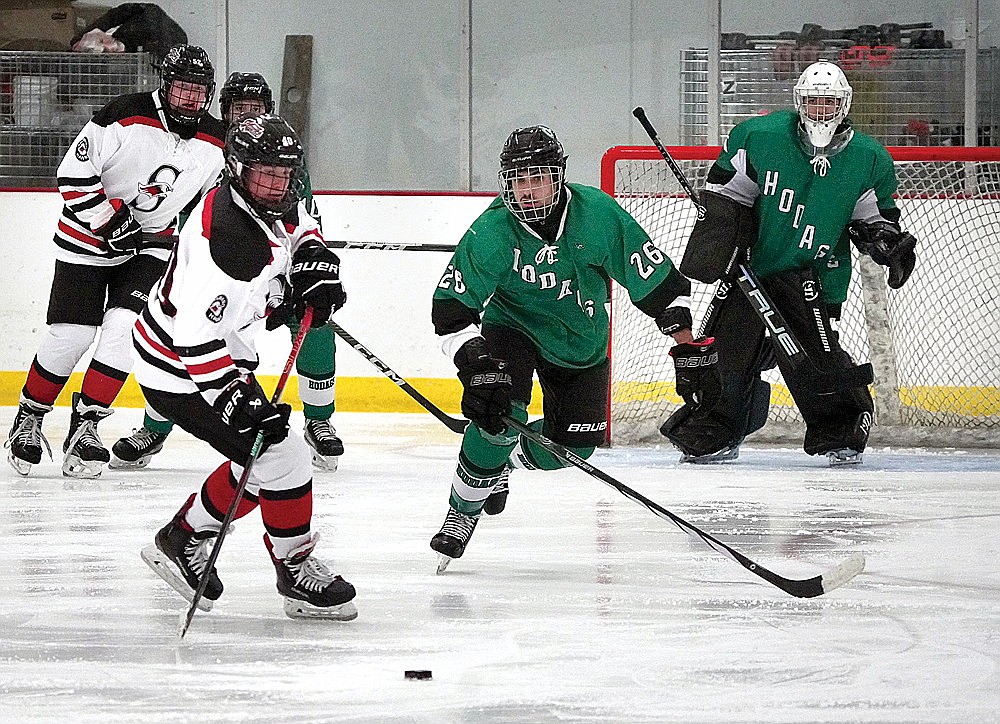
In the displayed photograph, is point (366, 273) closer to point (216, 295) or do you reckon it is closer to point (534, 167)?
point (534, 167)

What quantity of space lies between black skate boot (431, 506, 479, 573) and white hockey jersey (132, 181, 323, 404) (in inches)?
23.4

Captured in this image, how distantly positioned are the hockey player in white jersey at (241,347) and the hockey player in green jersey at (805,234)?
6.18ft

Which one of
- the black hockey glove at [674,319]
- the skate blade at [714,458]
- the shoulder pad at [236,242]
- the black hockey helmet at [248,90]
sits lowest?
the skate blade at [714,458]

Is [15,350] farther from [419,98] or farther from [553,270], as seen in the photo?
[553,270]

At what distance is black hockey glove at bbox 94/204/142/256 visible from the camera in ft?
13.6

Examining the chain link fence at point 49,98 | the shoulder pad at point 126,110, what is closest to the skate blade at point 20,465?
the shoulder pad at point 126,110

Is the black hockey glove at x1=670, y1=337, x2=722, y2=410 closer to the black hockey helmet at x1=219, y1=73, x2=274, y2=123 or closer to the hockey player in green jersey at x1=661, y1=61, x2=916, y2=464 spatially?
the hockey player in green jersey at x1=661, y1=61, x2=916, y2=464

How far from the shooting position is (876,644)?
2.38 m

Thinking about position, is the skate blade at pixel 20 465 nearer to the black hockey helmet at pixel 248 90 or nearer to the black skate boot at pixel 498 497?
the black hockey helmet at pixel 248 90

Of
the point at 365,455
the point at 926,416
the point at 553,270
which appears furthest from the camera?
the point at 926,416

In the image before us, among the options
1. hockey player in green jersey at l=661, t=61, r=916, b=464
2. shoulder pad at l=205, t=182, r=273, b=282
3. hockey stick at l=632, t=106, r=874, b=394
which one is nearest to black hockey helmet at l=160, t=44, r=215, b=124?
hockey player in green jersey at l=661, t=61, r=916, b=464

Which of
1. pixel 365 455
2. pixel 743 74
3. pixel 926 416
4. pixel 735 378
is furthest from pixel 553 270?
pixel 743 74

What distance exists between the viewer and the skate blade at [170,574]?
2.60m

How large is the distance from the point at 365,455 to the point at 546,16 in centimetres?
238
